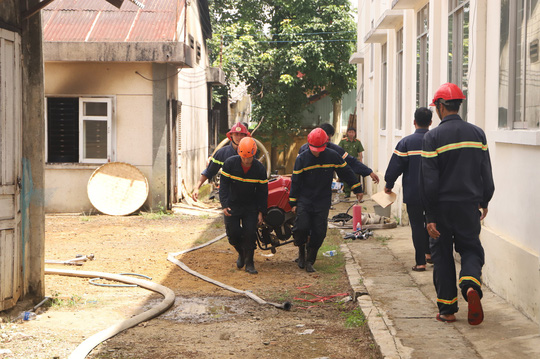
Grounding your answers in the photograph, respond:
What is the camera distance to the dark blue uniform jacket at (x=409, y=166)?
8.87m

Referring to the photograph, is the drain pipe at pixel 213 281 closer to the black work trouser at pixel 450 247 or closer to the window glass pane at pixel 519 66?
the black work trouser at pixel 450 247

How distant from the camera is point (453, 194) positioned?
6.05 metres

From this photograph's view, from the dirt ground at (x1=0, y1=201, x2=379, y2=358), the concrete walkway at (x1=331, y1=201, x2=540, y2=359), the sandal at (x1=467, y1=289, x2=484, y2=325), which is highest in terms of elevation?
the sandal at (x1=467, y1=289, x2=484, y2=325)

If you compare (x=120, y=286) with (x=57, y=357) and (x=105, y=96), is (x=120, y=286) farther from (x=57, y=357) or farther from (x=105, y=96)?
(x=105, y=96)

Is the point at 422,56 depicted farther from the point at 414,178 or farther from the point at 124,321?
the point at 124,321

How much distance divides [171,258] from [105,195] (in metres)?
5.91

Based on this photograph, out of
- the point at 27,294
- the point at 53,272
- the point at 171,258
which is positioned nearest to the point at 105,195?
the point at 171,258

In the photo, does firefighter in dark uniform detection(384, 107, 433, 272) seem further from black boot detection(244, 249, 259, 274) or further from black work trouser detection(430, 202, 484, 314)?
black work trouser detection(430, 202, 484, 314)

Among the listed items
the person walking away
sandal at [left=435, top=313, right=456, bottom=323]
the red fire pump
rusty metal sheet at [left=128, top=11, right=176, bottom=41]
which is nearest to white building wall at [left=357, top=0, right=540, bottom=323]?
sandal at [left=435, top=313, right=456, bottom=323]

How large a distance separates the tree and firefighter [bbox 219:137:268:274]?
1680 cm

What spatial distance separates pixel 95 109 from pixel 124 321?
1047 cm

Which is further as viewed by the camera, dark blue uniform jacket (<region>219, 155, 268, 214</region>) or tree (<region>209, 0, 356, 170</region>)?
tree (<region>209, 0, 356, 170</region>)

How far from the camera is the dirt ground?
5949mm

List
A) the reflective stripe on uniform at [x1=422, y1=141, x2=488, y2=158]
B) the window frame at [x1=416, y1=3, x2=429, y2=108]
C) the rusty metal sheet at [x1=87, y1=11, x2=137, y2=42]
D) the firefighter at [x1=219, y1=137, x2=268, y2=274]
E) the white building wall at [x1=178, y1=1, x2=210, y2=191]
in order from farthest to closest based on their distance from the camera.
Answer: the white building wall at [x1=178, y1=1, x2=210, y2=191], the rusty metal sheet at [x1=87, y1=11, x2=137, y2=42], the window frame at [x1=416, y1=3, x2=429, y2=108], the firefighter at [x1=219, y1=137, x2=268, y2=274], the reflective stripe on uniform at [x1=422, y1=141, x2=488, y2=158]
